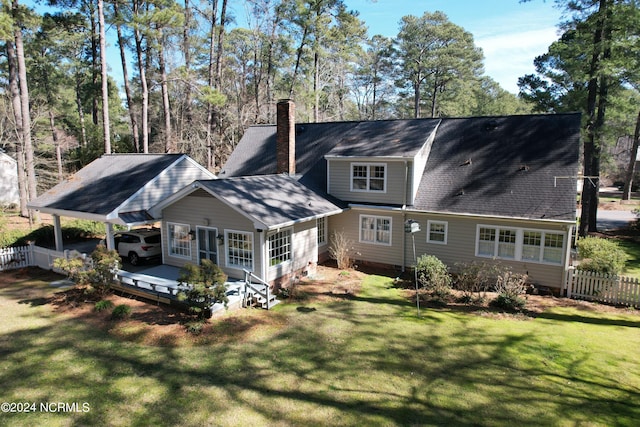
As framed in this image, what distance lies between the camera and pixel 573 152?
15.2 meters

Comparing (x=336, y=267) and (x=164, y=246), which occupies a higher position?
(x=164, y=246)

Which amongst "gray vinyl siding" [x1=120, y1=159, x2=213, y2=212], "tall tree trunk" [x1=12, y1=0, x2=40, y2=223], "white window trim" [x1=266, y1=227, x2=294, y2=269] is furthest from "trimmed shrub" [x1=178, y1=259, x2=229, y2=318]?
"tall tree trunk" [x1=12, y1=0, x2=40, y2=223]

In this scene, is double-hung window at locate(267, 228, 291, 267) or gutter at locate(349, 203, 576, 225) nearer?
gutter at locate(349, 203, 576, 225)

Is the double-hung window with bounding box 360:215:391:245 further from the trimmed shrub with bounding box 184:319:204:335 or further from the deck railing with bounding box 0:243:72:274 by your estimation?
the deck railing with bounding box 0:243:72:274

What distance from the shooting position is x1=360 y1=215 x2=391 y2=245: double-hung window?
55.0ft

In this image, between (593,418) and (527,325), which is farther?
(527,325)

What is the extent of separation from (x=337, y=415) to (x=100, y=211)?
41.1ft

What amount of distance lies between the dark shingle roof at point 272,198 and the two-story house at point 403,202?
0.06m

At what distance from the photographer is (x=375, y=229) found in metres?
17.1

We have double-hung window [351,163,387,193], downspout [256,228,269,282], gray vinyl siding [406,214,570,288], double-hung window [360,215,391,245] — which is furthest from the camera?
double-hung window [351,163,387,193]

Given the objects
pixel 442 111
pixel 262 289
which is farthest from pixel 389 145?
pixel 442 111

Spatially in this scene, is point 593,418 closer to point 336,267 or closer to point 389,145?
point 336,267

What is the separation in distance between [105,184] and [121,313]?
26.8ft

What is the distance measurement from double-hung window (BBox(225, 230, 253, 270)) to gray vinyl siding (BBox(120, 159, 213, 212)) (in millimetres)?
4177
